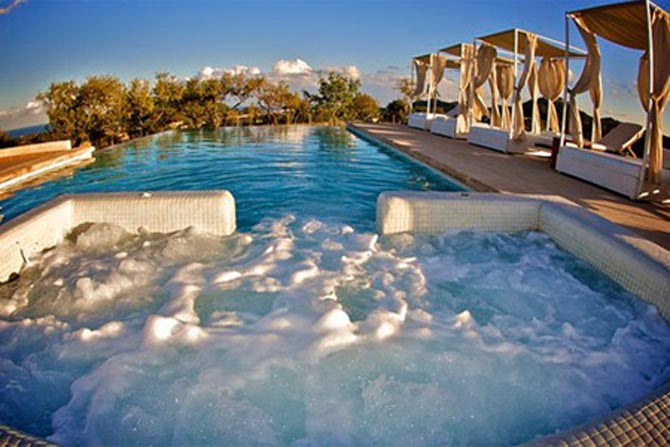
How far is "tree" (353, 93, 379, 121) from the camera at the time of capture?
68.9 feet

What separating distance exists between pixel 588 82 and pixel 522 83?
1.82 meters

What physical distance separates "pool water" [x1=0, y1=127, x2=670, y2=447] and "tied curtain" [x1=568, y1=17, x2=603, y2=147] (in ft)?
11.0

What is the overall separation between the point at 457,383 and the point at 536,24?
11693mm

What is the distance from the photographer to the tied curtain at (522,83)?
24.9 feet

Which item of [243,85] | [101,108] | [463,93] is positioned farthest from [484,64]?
[243,85]

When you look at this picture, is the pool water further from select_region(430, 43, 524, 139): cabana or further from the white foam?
select_region(430, 43, 524, 139): cabana

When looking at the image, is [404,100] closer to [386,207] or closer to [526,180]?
[526,180]

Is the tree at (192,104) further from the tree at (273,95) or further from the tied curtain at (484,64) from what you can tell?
the tied curtain at (484,64)

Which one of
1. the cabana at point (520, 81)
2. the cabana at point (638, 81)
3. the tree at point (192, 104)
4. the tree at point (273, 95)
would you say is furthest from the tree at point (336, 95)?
the cabana at point (638, 81)

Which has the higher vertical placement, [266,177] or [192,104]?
[192,104]

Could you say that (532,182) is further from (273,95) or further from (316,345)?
(273,95)

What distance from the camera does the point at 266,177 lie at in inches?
283

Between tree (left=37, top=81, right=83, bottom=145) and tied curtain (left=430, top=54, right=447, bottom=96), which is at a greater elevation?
tied curtain (left=430, top=54, right=447, bottom=96)

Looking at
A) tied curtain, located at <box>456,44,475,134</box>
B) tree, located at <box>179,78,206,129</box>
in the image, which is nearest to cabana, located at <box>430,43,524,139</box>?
tied curtain, located at <box>456,44,475,134</box>
